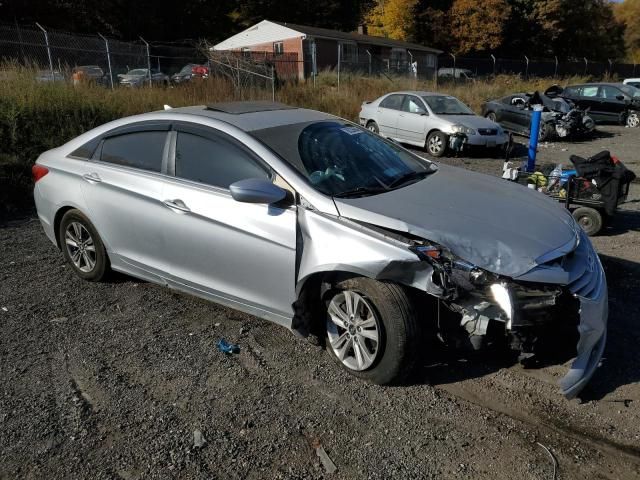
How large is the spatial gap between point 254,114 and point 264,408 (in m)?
2.31

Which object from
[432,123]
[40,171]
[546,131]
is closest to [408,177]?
[40,171]

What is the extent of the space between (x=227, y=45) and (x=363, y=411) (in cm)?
4546

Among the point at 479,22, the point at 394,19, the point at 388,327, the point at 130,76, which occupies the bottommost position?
the point at 388,327

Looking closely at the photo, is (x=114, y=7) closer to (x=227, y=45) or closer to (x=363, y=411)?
(x=227, y=45)

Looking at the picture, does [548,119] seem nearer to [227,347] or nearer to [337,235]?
[337,235]

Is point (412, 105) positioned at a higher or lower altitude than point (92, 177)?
lower

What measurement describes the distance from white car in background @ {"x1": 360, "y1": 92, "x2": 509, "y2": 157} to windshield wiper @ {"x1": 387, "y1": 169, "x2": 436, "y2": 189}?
853 centimetres

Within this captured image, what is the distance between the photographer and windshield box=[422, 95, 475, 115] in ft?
42.9

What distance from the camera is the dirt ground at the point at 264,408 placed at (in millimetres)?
2650

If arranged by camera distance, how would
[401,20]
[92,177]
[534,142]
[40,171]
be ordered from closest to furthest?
[92,177] < [40,171] < [534,142] < [401,20]

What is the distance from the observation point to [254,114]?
4.18 m

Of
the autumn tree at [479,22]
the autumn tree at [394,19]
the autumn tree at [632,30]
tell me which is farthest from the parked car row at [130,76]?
the autumn tree at [632,30]

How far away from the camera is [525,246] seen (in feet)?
10.0

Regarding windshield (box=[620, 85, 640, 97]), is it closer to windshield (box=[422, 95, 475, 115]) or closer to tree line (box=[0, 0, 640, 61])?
windshield (box=[422, 95, 475, 115])
